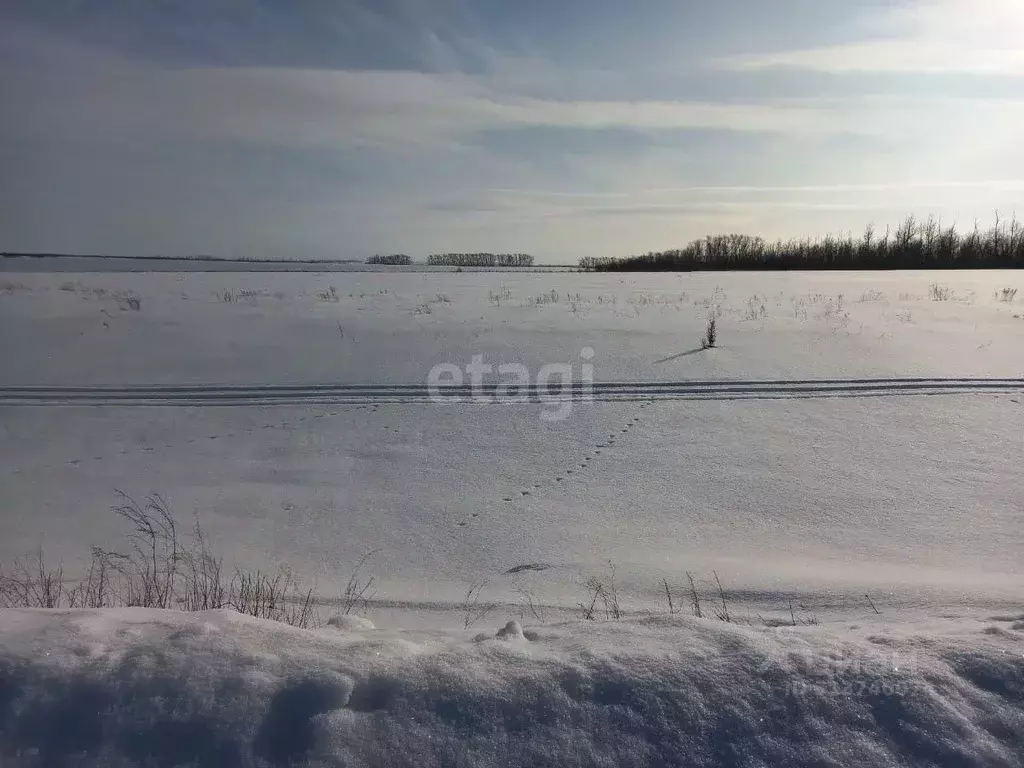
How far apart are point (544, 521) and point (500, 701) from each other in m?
3.75

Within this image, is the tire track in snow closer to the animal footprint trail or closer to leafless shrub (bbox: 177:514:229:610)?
the animal footprint trail

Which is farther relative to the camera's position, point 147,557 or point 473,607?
point 147,557

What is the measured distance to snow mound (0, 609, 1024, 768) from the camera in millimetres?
1803

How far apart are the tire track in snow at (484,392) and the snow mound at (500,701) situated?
7059mm

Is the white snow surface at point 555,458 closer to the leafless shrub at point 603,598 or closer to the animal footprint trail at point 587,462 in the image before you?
the animal footprint trail at point 587,462

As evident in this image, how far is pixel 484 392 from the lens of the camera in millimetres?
9625

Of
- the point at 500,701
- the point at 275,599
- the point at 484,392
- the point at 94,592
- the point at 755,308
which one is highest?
the point at 755,308

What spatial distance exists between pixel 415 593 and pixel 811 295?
1876 cm

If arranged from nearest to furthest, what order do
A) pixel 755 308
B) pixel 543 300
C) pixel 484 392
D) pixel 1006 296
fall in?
pixel 484 392
pixel 755 308
pixel 1006 296
pixel 543 300

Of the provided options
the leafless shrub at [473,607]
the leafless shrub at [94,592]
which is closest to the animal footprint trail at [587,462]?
the leafless shrub at [473,607]

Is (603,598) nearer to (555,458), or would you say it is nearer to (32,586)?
(555,458)

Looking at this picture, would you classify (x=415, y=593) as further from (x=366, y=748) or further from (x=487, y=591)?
(x=366, y=748)

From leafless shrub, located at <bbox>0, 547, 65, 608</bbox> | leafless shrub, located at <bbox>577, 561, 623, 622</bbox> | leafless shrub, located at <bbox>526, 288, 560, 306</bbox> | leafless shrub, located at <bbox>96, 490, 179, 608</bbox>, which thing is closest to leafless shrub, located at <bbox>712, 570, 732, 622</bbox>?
leafless shrub, located at <bbox>577, 561, 623, 622</bbox>

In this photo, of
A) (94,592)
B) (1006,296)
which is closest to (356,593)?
(94,592)
